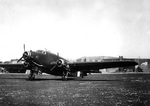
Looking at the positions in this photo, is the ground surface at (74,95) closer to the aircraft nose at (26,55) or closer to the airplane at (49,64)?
the aircraft nose at (26,55)

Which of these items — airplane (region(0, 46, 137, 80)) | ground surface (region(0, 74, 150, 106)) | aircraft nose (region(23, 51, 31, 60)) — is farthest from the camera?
airplane (region(0, 46, 137, 80))

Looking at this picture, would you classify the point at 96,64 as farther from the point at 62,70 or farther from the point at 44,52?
the point at 44,52

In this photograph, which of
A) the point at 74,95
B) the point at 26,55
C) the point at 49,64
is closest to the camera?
the point at 74,95

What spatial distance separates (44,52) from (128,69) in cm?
6136

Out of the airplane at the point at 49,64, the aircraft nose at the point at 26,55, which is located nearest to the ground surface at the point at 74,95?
the aircraft nose at the point at 26,55

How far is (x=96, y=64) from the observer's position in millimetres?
22281

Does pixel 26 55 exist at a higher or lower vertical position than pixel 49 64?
higher

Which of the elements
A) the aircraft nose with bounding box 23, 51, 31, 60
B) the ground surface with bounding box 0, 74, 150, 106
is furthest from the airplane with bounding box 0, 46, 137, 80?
the ground surface with bounding box 0, 74, 150, 106

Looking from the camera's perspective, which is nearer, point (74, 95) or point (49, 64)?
point (74, 95)

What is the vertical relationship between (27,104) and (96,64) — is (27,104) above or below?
below

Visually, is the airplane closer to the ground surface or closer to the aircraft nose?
the aircraft nose

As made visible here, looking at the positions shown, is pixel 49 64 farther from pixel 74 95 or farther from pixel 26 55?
pixel 74 95

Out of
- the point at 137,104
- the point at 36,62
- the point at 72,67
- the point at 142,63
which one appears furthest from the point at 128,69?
the point at 137,104

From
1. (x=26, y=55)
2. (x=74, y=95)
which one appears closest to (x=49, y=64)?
(x=26, y=55)
